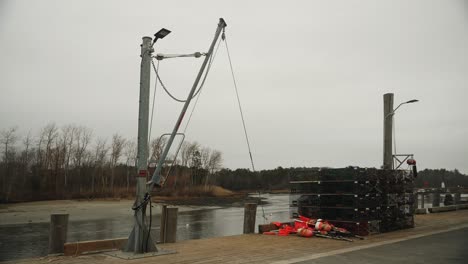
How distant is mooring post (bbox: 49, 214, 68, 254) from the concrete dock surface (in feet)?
0.93

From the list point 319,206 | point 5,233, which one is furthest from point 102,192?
point 319,206

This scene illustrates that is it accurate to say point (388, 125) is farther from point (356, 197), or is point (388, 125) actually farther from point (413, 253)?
point (413, 253)

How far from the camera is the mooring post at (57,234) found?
8852 mm

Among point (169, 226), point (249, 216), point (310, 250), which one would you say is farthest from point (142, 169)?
point (249, 216)

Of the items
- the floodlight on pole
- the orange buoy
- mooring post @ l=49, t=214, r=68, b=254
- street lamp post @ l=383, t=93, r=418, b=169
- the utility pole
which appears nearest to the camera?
mooring post @ l=49, t=214, r=68, b=254

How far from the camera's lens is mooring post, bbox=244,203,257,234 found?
13.4 m

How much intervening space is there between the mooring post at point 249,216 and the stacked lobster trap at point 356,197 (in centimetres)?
219

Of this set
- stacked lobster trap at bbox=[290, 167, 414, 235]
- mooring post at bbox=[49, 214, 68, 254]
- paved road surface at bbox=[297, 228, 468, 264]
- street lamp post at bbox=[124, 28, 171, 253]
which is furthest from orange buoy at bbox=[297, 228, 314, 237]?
mooring post at bbox=[49, 214, 68, 254]

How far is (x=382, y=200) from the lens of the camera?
14094mm

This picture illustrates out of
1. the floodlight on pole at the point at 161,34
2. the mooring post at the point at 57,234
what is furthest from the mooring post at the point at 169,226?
the floodlight on pole at the point at 161,34

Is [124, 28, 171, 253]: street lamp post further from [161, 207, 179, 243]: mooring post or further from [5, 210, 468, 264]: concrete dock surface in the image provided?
[161, 207, 179, 243]: mooring post

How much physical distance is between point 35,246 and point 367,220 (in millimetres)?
12600

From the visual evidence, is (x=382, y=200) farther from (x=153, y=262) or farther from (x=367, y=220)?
(x=153, y=262)

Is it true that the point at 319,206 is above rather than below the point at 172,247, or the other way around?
above
